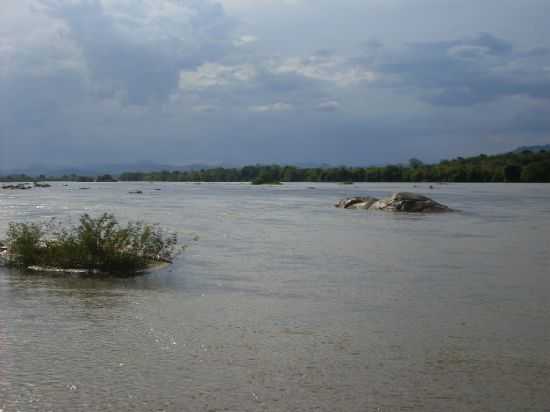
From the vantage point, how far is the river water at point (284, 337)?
343 inches

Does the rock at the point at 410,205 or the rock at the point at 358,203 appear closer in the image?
the rock at the point at 410,205

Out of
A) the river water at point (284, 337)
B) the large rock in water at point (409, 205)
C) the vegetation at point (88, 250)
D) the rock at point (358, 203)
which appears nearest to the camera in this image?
the river water at point (284, 337)

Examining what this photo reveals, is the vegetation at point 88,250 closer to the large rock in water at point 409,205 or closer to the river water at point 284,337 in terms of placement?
the river water at point 284,337

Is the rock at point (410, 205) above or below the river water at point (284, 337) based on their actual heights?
above

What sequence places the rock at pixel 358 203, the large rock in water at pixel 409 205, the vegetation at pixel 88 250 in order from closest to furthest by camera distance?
the vegetation at pixel 88 250
the large rock in water at pixel 409 205
the rock at pixel 358 203

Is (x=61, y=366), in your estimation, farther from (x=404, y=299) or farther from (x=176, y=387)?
(x=404, y=299)

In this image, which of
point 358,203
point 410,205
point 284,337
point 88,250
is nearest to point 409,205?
point 410,205

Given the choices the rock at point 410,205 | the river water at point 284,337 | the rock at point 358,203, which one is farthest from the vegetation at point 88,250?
the rock at point 358,203

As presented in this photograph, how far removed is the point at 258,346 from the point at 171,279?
7.52 meters

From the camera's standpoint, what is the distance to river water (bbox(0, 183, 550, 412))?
8.70m

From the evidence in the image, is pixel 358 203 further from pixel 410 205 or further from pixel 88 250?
pixel 88 250

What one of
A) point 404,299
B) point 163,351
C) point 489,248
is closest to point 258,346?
point 163,351

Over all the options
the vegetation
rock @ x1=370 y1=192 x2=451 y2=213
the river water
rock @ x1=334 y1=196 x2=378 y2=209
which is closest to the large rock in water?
rock @ x1=370 y1=192 x2=451 y2=213

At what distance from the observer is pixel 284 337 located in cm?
1173
